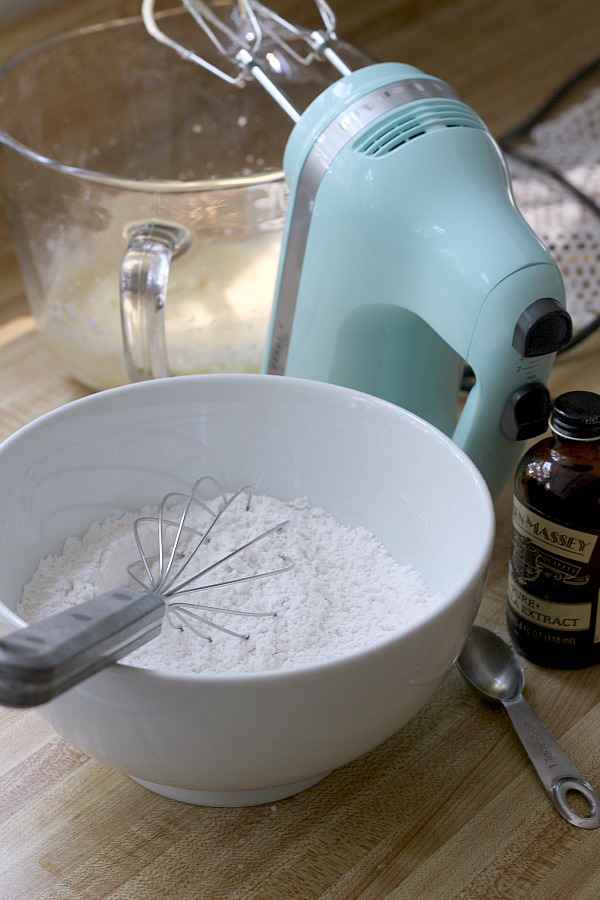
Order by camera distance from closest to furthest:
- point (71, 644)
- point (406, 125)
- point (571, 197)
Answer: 1. point (71, 644)
2. point (406, 125)
3. point (571, 197)

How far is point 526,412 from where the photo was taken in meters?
0.54

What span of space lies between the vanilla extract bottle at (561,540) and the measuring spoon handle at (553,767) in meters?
0.04

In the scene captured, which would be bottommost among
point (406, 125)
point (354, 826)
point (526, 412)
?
point (354, 826)

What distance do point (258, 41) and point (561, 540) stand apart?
36 centimetres

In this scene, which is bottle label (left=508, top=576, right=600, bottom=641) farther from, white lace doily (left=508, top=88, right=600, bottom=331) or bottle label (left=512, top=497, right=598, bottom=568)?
white lace doily (left=508, top=88, right=600, bottom=331)

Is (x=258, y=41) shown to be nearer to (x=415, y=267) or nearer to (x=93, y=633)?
(x=415, y=267)

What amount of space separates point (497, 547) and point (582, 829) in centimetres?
20

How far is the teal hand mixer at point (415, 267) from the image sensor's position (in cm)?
52

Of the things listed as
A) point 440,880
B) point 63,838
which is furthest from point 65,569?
point 440,880

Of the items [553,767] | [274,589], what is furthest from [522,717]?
[274,589]

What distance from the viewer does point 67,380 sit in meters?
0.79

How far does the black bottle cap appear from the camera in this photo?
49 centimetres

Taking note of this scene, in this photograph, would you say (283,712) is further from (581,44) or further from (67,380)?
(581,44)

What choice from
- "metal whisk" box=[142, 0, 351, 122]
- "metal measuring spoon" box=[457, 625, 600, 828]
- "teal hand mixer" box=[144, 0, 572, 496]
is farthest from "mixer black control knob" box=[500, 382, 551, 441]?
"metal whisk" box=[142, 0, 351, 122]
